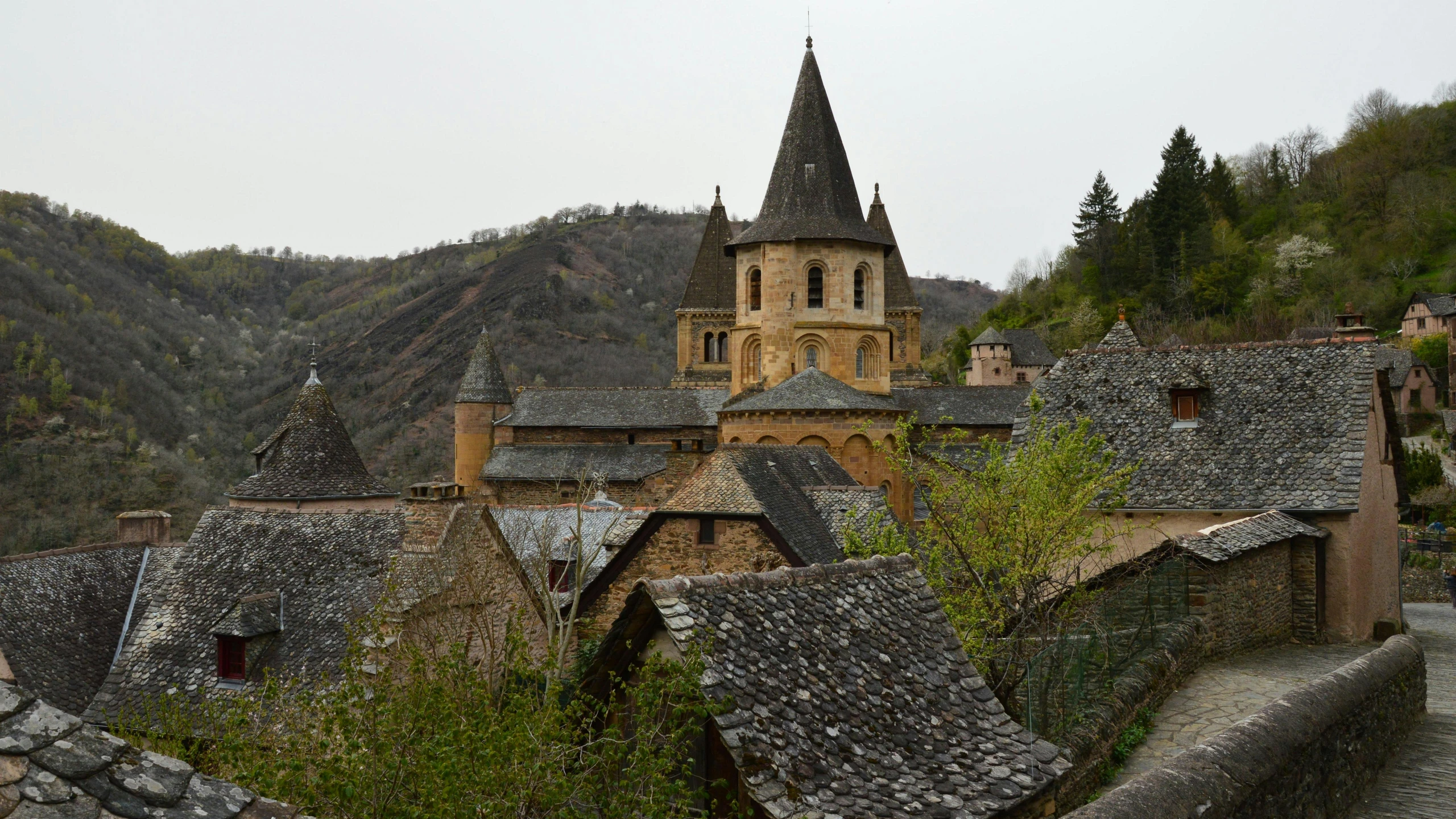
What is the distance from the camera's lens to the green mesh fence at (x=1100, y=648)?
10102mm

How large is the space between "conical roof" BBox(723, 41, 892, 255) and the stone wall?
28849 mm

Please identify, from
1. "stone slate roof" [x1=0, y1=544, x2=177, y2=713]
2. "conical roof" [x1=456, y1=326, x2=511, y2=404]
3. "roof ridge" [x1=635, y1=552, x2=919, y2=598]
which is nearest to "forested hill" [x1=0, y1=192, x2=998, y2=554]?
"conical roof" [x1=456, y1=326, x2=511, y2=404]

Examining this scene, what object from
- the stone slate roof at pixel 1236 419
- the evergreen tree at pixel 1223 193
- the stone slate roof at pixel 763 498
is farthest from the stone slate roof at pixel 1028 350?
the stone slate roof at pixel 763 498

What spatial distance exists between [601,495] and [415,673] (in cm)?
2720

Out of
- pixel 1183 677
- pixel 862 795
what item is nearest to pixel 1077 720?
pixel 1183 677

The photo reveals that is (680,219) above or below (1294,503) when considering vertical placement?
above

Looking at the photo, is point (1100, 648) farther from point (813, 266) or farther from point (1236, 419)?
point (813, 266)

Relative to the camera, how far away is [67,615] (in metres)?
22.0

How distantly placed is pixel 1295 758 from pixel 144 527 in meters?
29.4

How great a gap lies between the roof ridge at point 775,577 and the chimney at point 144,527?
86.1ft

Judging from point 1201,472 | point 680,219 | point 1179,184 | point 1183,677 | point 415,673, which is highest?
point 680,219

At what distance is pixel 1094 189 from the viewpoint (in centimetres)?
9119

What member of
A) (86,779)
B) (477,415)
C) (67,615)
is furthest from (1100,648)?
(477,415)

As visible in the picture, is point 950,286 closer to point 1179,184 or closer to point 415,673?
point 1179,184
